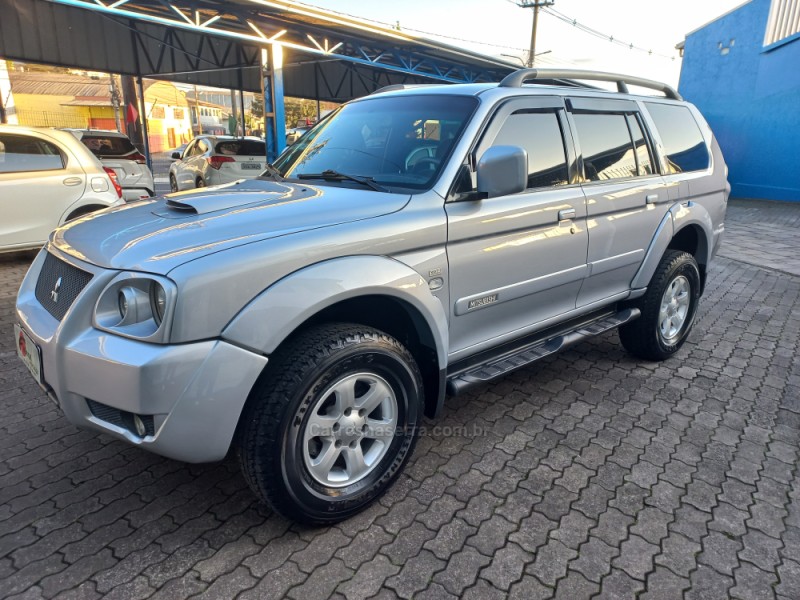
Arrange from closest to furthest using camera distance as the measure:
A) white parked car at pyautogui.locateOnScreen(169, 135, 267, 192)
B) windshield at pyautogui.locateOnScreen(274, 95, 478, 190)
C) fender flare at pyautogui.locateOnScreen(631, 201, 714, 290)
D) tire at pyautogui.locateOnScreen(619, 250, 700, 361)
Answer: windshield at pyautogui.locateOnScreen(274, 95, 478, 190), fender flare at pyautogui.locateOnScreen(631, 201, 714, 290), tire at pyautogui.locateOnScreen(619, 250, 700, 361), white parked car at pyautogui.locateOnScreen(169, 135, 267, 192)

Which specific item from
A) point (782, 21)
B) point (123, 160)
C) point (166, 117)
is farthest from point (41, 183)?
point (166, 117)

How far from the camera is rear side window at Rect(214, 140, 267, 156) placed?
12875 mm

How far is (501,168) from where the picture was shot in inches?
100.0

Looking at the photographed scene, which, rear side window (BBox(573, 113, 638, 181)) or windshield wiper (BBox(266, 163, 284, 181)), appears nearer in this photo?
windshield wiper (BBox(266, 163, 284, 181))

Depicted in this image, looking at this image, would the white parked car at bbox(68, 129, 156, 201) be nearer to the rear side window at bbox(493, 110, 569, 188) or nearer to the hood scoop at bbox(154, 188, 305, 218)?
the hood scoop at bbox(154, 188, 305, 218)

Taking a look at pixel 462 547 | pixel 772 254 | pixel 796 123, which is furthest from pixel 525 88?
pixel 796 123

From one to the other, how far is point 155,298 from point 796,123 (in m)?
18.3

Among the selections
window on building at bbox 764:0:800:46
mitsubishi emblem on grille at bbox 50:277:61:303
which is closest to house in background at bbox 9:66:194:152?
window on building at bbox 764:0:800:46

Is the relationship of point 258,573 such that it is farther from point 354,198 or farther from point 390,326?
point 354,198

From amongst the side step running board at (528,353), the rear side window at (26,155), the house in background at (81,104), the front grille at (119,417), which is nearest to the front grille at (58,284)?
the front grille at (119,417)

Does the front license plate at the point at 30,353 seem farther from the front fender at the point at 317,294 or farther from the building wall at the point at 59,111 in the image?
the building wall at the point at 59,111

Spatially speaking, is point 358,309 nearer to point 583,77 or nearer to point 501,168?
point 501,168

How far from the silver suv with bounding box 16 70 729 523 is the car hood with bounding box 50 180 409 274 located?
0.04ft

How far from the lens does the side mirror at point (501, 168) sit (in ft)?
8.32
